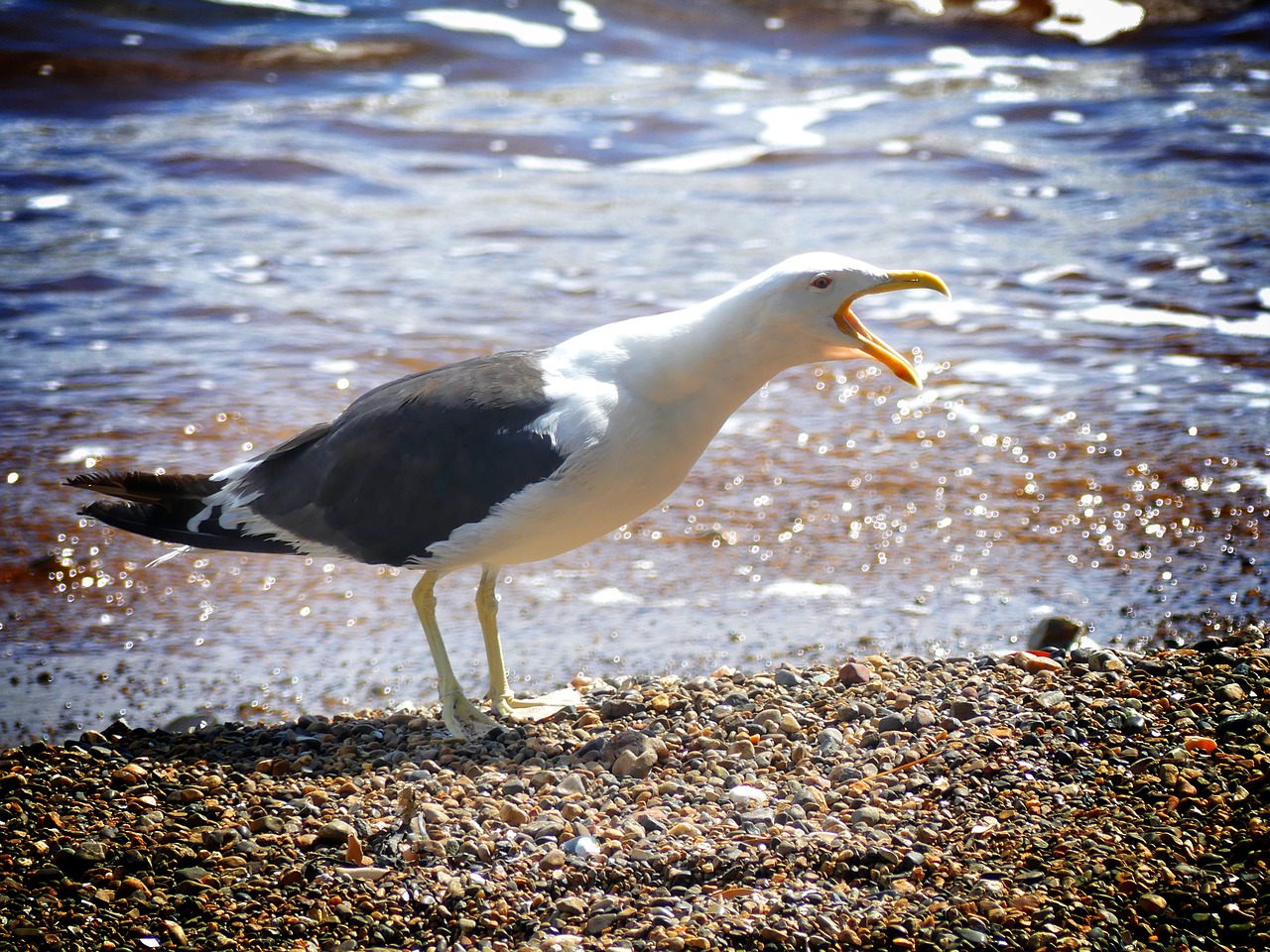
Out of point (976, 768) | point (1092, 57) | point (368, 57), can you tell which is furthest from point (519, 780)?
point (1092, 57)

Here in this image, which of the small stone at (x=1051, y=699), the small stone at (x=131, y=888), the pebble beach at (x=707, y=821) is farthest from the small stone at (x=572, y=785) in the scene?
the small stone at (x=1051, y=699)

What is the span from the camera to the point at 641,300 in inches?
331

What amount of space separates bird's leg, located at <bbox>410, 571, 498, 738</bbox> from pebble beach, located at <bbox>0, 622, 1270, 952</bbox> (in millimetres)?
78

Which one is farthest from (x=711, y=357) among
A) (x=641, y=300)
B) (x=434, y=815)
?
(x=641, y=300)

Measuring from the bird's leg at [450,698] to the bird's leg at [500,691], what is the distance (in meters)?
0.09

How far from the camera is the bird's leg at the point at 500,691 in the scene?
13.6 ft

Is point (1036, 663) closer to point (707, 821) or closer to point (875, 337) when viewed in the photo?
point (875, 337)

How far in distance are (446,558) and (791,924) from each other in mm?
1610

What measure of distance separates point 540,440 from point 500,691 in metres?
0.91

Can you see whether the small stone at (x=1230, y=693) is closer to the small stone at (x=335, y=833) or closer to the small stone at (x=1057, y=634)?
the small stone at (x=1057, y=634)

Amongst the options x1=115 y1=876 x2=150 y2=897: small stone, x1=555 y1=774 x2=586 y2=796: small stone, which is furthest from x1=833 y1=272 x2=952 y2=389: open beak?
x1=115 y1=876 x2=150 y2=897: small stone

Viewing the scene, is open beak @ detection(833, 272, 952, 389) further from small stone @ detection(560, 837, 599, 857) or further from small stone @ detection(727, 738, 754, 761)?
small stone @ detection(560, 837, 599, 857)

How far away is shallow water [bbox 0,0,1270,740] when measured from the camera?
489 cm

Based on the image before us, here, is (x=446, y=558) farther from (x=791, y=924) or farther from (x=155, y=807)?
(x=791, y=924)
